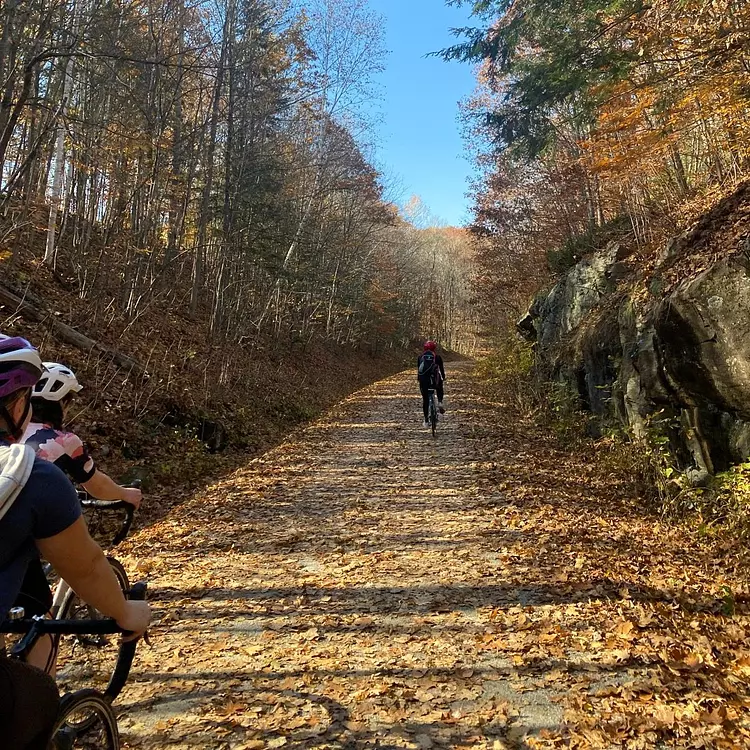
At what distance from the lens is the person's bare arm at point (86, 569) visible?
171cm

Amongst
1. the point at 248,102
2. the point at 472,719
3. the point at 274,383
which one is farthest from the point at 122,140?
the point at 472,719

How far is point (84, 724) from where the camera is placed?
204 centimetres

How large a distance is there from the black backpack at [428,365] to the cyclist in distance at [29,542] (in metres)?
10.7

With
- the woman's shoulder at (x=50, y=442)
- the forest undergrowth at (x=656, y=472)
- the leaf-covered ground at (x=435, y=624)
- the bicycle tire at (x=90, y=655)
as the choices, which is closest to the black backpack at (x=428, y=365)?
the forest undergrowth at (x=656, y=472)

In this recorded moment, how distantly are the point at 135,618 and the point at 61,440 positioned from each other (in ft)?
4.47

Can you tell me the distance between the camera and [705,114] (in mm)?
8203

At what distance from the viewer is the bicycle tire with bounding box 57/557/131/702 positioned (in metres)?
2.84

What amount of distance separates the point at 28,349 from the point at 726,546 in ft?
22.9

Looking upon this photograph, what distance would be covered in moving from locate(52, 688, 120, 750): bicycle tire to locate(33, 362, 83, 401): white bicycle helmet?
177 cm

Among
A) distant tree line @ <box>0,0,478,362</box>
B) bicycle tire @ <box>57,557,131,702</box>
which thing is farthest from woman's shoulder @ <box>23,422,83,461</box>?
distant tree line @ <box>0,0,478,362</box>

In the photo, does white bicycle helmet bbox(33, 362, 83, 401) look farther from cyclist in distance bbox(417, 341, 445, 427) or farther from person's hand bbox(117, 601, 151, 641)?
cyclist in distance bbox(417, 341, 445, 427)

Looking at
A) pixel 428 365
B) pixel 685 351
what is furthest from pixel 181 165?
pixel 685 351

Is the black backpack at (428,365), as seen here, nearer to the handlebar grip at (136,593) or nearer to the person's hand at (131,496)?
the person's hand at (131,496)

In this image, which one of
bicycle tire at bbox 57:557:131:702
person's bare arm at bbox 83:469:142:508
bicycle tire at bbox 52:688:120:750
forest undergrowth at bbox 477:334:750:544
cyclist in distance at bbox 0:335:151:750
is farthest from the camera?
forest undergrowth at bbox 477:334:750:544
